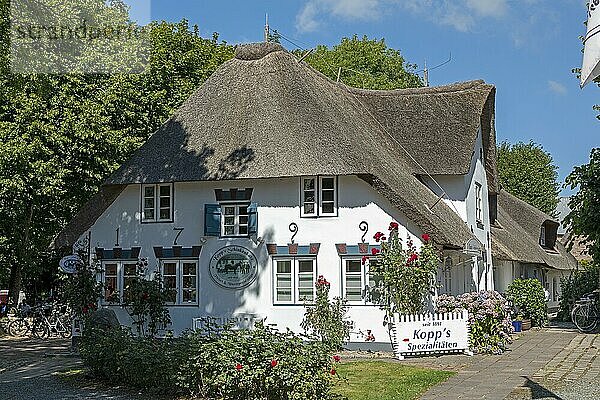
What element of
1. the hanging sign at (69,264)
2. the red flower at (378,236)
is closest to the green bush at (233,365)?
the red flower at (378,236)

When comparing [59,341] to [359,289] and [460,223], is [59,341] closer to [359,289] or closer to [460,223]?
[359,289]

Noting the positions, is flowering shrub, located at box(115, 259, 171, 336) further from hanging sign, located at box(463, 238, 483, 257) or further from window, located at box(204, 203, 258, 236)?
hanging sign, located at box(463, 238, 483, 257)

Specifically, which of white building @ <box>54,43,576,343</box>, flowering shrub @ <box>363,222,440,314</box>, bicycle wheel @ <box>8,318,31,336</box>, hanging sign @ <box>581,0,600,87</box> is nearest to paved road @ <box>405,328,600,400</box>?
flowering shrub @ <box>363,222,440,314</box>

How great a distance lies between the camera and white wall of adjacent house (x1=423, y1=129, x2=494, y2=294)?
26234mm

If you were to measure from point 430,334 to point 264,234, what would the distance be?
5.79 meters

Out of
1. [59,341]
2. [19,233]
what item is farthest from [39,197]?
[59,341]

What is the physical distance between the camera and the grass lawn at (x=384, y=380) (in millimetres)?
14016

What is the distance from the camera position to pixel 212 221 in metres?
23.8

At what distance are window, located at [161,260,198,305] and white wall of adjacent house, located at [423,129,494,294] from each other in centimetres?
677

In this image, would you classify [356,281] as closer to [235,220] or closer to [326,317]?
[326,317]

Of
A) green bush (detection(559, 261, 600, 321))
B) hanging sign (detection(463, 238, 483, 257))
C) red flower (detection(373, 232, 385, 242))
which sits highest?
red flower (detection(373, 232, 385, 242))

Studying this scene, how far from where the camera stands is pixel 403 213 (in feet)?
71.3

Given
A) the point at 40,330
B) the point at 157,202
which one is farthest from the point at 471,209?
the point at 40,330

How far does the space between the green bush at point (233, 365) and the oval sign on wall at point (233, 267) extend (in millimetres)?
8720
